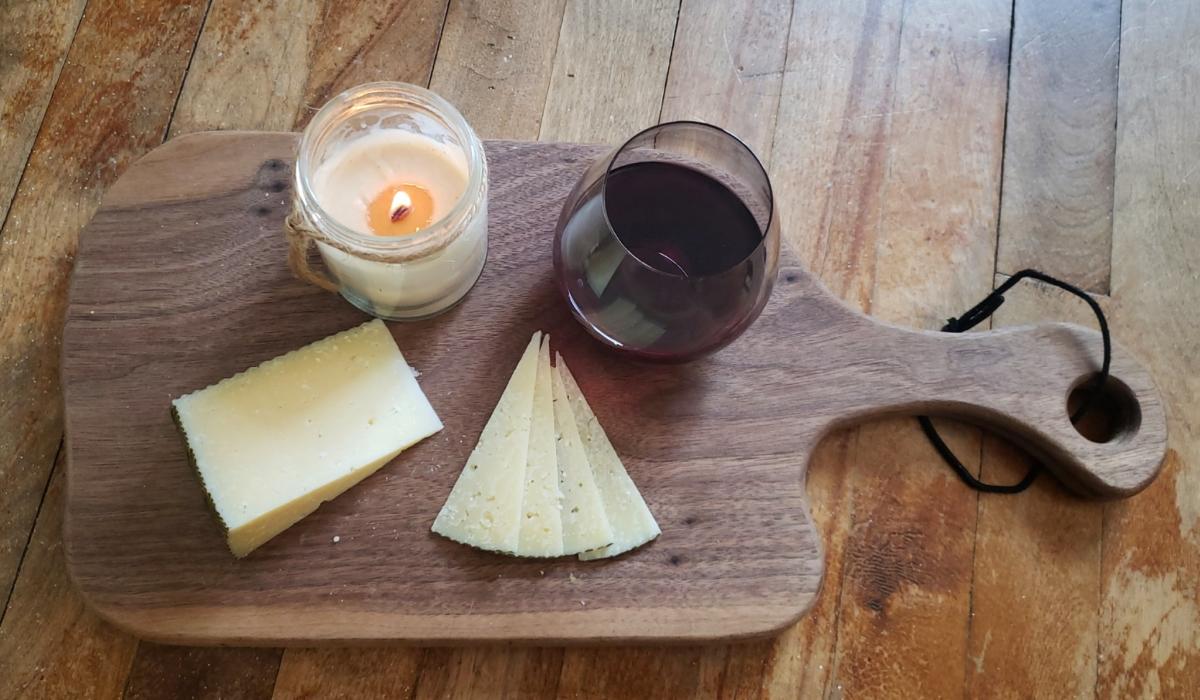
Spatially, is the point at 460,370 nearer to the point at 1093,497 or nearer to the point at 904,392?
the point at 904,392

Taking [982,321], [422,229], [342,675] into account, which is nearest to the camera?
[422,229]

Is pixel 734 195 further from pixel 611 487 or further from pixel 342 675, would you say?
pixel 342 675

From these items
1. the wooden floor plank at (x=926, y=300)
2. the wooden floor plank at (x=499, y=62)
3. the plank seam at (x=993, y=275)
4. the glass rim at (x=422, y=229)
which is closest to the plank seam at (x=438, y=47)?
the wooden floor plank at (x=499, y=62)

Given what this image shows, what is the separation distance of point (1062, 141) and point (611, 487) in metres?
0.61

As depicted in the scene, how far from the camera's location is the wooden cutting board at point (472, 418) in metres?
0.72

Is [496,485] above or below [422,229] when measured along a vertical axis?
below

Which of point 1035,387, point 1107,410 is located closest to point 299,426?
point 1035,387

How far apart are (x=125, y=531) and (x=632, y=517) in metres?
0.39

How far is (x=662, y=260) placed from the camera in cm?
72

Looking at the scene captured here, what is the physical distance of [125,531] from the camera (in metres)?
0.72

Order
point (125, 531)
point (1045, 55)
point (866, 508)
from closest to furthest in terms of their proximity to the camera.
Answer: point (125, 531)
point (866, 508)
point (1045, 55)

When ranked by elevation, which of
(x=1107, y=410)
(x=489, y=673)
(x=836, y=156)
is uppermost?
(x=836, y=156)

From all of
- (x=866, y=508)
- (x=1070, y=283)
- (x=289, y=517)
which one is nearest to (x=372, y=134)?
(x=289, y=517)

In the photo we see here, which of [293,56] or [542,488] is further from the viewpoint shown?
[293,56]
